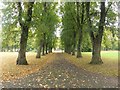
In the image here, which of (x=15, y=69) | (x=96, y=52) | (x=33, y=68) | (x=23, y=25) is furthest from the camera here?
(x=96, y=52)

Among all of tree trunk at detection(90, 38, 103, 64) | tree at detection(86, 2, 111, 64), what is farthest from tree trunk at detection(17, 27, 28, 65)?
tree trunk at detection(90, 38, 103, 64)

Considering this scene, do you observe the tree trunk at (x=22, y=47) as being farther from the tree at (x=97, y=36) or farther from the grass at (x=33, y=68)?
the tree at (x=97, y=36)

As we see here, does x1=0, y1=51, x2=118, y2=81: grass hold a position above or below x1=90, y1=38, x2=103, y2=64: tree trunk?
below

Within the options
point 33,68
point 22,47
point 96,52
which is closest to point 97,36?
point 96,52

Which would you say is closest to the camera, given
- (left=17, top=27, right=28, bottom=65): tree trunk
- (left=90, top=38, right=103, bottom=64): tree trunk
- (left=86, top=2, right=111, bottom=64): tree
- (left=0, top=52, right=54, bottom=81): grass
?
(left=0, top=52, right=54, bottom=81): grass

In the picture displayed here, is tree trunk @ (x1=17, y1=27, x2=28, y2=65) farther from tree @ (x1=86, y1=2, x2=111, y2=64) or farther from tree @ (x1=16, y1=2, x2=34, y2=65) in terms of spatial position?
tree @ (x1=86, y1=2, x2=111, y2=64)

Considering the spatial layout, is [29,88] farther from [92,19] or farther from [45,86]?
[92,19]

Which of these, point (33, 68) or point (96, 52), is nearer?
point (33, 68)

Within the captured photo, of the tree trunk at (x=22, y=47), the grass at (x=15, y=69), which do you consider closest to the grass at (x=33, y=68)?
the grass at (x=15, y=69)

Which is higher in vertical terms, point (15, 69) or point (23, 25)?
point (23, 25)

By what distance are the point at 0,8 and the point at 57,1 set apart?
2501cm

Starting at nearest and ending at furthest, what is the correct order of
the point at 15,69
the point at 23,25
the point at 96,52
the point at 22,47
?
the point at 15,69
the point at 23,25
the point at 22,47
the point at 96,52

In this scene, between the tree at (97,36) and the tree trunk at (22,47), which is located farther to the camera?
the tree at (97,36)

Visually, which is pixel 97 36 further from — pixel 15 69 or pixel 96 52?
pixel 15 69
